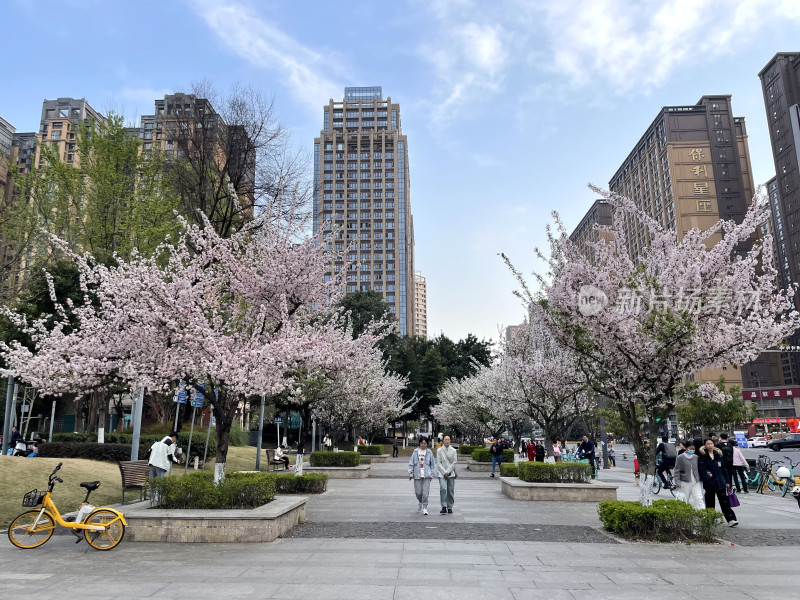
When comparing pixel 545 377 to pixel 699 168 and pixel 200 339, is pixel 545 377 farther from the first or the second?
pixel 699 168

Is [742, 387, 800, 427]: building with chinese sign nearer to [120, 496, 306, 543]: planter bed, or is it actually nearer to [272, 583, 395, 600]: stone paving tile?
[120, 496, 306, 543]: planter bed

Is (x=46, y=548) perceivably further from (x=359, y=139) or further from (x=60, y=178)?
(x=359, y=139)

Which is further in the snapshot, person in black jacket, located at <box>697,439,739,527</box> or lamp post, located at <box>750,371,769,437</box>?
lamp post, located at <box>750,371,769,437</box>

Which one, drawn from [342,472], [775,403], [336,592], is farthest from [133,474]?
[775,403]

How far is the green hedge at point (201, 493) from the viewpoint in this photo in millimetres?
9891

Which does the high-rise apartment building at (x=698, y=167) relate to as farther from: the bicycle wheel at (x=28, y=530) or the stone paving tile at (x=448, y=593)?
the bicycle wheel at (x=28, y=530)

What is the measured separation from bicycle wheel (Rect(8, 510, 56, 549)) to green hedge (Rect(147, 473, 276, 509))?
166 cm

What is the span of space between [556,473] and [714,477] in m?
5.68

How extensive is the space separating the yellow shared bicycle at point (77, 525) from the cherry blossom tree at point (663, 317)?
29.6ft

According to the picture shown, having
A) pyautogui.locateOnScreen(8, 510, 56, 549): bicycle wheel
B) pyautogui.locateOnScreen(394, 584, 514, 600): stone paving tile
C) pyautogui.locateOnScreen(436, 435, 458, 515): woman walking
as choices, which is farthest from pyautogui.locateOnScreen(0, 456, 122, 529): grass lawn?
pyautogui.locateOnScreen(394, 584, 514, 600): stone paving tile

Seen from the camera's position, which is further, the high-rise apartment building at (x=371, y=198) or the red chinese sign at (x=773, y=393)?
the high-rise apartment building at (x=371, y=198)

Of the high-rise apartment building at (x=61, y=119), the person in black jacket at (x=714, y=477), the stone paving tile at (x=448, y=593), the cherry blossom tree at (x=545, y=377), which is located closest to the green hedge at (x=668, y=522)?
the person in black jacket at (x=714, y=477)

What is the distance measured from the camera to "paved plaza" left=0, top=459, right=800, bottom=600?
6.46 meters

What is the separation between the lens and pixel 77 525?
8.63 metres
